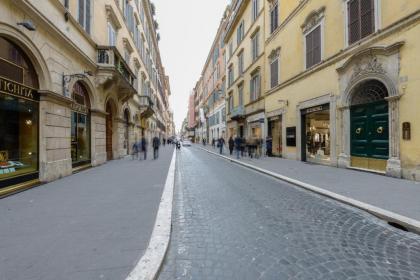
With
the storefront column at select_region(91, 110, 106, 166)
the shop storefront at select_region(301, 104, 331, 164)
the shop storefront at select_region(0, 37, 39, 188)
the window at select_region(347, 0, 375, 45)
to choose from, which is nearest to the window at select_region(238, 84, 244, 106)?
the shop storefront at select_region(301, 104, 331, 164)

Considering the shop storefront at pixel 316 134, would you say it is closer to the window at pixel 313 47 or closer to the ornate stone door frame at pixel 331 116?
the ornate stone door frame at pixel 331 116

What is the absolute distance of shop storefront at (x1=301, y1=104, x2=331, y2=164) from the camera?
484 inches

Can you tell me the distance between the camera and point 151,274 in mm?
2428

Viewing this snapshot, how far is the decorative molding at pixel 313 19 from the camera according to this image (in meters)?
12.0

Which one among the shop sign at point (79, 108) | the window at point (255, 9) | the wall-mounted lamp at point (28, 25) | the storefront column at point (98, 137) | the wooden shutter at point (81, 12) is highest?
the window at point (255, 9)

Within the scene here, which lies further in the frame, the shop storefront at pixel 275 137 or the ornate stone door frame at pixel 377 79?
the shop storefront at pixel 275 137

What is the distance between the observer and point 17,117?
6.75 m

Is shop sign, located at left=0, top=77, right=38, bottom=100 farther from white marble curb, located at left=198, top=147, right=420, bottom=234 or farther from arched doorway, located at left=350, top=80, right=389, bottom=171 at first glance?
arched doorway, located at left=350, top=80, right=389, bottom=171

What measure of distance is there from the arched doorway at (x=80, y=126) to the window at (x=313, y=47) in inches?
498

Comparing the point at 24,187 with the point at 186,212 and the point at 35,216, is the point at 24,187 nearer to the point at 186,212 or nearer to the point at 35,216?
the point at 35,216

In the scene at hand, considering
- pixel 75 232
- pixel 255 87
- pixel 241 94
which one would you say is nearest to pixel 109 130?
pixel 75 232

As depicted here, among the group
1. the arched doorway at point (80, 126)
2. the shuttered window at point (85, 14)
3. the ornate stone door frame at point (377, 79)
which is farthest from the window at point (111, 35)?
the ornate stone door frame at point (377, 79)

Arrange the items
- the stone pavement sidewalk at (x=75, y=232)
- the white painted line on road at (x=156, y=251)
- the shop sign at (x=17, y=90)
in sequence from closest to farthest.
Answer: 1. the white painted line on road at (x=156, y=251)
2. the stone pavement sidewalk at (x=75, y=232)
3. the shop sign at (x=17, y=90)

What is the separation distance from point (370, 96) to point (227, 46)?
26.7 metres
